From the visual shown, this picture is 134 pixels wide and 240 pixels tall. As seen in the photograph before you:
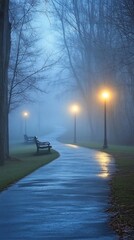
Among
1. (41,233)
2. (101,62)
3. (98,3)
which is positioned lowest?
(41,233)

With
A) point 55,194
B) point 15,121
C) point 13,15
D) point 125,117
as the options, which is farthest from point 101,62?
point 15,121

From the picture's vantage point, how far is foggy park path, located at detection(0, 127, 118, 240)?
763cm

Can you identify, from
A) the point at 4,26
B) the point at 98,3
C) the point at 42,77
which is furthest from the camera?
the point at 98,3

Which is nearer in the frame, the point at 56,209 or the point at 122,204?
the point at 56,209

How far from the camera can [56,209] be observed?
9.77m

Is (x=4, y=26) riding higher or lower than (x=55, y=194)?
higher

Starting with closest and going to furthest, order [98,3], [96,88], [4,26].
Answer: [4,26] → [98,3] → [96,88]

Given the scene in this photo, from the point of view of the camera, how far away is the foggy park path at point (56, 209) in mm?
7633

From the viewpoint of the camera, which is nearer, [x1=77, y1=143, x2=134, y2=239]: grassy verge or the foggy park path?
the foggy park path

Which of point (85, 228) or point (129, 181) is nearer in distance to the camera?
point (85, 228)

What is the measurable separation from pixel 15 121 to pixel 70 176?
11614 centimetres

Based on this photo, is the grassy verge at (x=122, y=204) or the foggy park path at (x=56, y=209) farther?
the grassy verge at (x=122, y=204)

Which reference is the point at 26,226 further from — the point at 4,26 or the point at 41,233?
the point at 4,26

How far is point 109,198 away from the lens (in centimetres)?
1128
